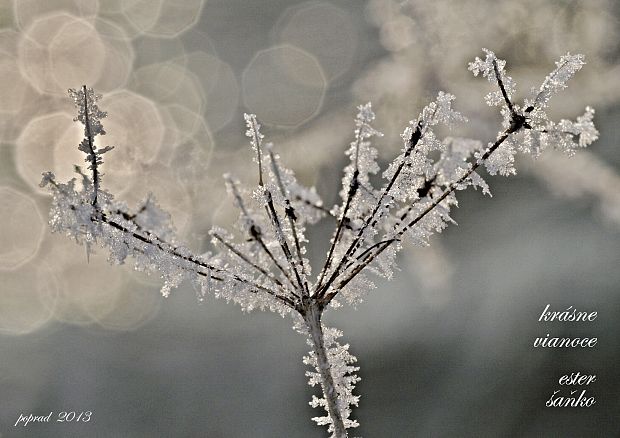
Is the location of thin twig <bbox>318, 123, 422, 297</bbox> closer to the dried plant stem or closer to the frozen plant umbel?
the frozen plant umbel

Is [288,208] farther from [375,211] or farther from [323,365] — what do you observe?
[323,365]

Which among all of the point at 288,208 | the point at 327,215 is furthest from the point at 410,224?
the point at 288,208

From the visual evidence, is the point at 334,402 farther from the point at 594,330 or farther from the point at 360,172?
the point at 594,330

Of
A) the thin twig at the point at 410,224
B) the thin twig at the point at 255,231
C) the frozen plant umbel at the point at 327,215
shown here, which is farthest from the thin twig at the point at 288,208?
the thin twig at the point at 410,224

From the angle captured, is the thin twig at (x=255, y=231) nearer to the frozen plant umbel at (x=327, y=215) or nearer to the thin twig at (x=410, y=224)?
the frozen plant umbel at (x=327, y=215)

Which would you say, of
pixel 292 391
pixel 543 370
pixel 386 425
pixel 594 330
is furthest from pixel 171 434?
pixel 594 330

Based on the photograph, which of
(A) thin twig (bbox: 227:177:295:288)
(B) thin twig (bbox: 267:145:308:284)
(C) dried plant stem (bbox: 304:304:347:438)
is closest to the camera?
(A) thin twig (bbox: 227:177:295:288)

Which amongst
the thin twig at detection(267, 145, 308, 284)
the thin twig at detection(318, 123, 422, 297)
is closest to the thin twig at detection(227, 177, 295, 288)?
the thin twig at detection(267, 145, 308, 284)

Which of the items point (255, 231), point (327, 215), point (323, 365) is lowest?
point (323, 365)

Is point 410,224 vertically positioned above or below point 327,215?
below
